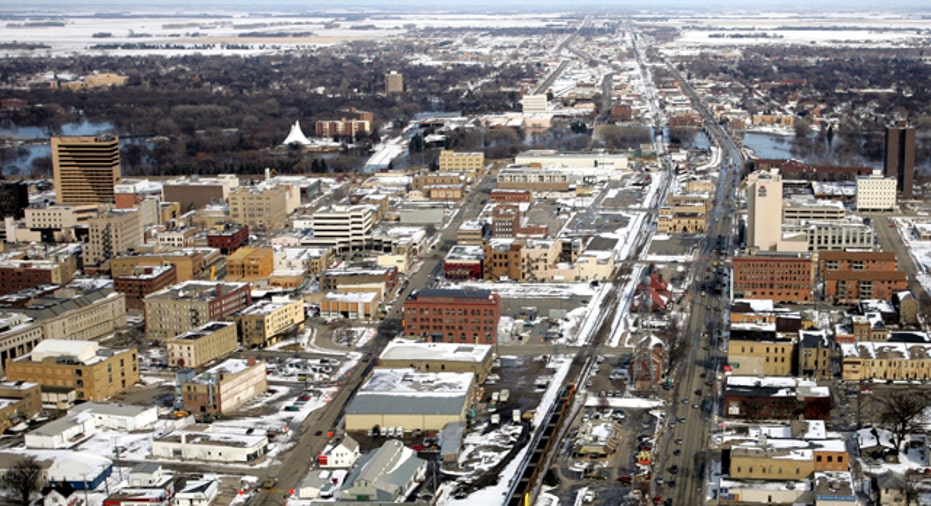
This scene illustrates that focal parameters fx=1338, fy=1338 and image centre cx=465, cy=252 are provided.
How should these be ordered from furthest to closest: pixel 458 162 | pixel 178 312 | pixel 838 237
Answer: pixel 458 162 < pixel 838 237 < pixel 178 312

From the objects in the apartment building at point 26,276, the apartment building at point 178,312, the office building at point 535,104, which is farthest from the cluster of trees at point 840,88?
the apartment building at point 26,276

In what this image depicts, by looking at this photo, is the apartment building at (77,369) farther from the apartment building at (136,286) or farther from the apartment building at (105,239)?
the apartment building at (105,239)

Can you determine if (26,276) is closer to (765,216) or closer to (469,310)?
(469,310)

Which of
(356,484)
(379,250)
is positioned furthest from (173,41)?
(356,484)

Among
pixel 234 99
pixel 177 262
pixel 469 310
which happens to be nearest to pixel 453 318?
pixel 469 310

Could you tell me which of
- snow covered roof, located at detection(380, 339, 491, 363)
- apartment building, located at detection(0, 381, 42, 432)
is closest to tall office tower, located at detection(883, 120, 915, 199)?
snow covered roof, located at detection(380, 339, 491, 363)

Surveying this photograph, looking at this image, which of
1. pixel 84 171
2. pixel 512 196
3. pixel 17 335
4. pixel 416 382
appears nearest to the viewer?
pixel 416 382

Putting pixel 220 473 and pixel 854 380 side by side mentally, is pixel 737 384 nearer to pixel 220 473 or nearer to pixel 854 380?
pixel 854 380
